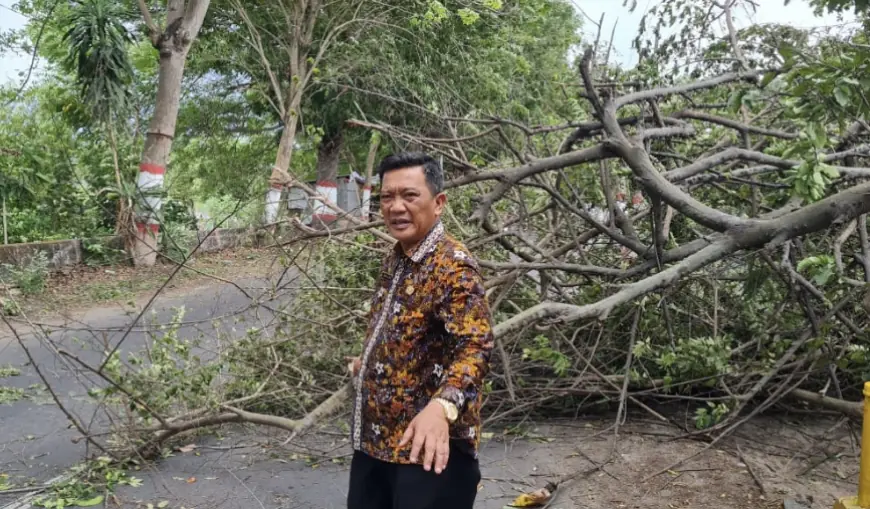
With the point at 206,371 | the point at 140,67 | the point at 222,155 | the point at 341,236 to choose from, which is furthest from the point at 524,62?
the point at 206,371

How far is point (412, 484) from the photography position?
2.07 metres

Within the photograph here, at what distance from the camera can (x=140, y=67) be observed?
56.2ft

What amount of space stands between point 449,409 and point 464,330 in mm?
242

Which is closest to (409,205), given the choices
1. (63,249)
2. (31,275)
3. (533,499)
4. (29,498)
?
(533,499)

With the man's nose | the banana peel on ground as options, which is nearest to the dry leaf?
the banana peel on ground

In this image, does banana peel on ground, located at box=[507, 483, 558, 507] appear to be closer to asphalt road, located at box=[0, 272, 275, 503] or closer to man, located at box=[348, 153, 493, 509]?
man, located at box=[348, 153, 493, 509]

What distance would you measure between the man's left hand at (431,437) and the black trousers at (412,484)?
0.76 ft

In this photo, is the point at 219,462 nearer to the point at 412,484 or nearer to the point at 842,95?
the point at 412,484

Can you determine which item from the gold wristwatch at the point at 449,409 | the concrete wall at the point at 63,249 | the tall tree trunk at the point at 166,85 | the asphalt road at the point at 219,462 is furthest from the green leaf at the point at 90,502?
the tall tree trunk at the point at 166,85

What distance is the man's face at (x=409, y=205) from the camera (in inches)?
88.4

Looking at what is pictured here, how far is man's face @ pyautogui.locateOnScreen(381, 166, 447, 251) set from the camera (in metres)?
2.25

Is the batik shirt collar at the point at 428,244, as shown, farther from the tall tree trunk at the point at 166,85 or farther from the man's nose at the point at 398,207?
the tall tree trunk at the point at 166,85

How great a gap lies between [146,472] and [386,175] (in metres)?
2.76

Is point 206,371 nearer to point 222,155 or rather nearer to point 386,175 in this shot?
point 386,175
